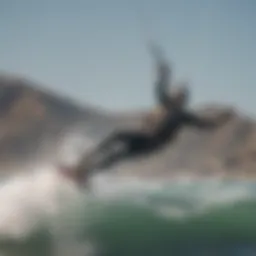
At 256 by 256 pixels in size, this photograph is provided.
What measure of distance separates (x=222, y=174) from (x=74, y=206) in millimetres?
488

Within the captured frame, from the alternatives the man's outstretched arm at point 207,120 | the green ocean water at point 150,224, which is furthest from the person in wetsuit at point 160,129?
the green ocean water at point 150,224

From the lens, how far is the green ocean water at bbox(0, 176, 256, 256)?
1.95m

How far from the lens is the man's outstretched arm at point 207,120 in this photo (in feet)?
6.51

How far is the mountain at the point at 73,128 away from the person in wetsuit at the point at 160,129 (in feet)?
0.08

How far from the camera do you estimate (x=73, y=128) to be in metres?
1.97

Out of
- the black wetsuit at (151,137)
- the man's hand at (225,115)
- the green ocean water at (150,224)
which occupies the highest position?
the man's hand at (225,115)

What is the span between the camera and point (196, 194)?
1.98 metres

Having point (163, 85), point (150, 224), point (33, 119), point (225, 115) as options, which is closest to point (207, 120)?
point (225, 115)

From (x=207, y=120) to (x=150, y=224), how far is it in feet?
1.26

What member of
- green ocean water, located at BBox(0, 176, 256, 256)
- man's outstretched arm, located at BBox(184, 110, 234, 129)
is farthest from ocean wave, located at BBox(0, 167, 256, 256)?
man's outstretched arm, located at BBox(184, 110, 234, 129)

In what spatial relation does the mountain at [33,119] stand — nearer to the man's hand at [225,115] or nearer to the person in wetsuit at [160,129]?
the person in wetsuit at [160,129]

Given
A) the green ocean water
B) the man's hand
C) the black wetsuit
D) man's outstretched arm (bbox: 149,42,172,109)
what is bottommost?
the green ocean water

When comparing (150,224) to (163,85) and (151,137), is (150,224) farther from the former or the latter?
(163,85)

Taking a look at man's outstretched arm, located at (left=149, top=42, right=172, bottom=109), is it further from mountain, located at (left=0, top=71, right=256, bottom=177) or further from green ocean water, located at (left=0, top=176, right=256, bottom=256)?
green ocean water, located at (left=0, top=176, right=256, bottom=256)
